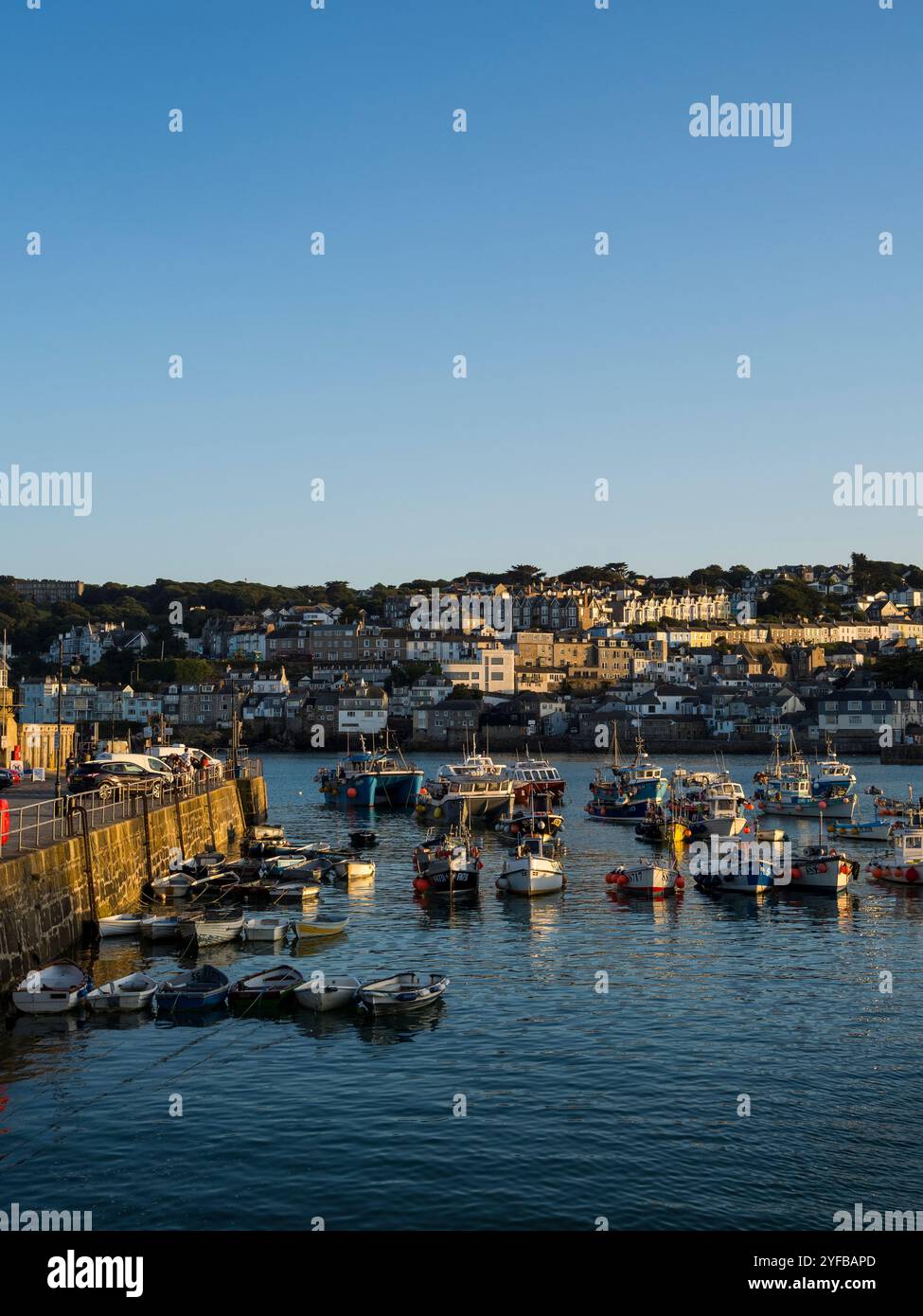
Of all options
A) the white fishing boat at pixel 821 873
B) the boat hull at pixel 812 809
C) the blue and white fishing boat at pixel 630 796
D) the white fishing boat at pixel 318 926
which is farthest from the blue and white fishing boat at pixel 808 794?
the white fishing boat at pixel 318 926

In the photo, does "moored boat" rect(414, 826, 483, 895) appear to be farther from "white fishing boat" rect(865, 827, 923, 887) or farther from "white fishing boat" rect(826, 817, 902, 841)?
"white fishing boat" rect(826, 817, 902, 841)

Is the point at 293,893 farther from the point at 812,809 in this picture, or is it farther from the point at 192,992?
the point at 812,809

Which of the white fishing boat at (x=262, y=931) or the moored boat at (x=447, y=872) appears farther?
the moored boat at (x=447, y=872)

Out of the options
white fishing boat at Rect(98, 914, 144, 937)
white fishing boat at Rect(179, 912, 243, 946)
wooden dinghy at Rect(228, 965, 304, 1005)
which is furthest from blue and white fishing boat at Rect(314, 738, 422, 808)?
wooden dinghy at Rect(228, 965, 304, 1005)

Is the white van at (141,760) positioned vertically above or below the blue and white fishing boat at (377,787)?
above

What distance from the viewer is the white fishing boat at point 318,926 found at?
40.4 meters

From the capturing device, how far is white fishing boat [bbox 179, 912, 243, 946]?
127 ft

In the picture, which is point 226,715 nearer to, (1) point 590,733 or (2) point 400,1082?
(1) point 590,733

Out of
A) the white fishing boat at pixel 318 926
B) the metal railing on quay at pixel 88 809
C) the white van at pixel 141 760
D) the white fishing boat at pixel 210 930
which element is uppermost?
the white van at pixel 141 760

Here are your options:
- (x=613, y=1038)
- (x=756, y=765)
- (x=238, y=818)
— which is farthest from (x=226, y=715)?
(x=613, y=1038)

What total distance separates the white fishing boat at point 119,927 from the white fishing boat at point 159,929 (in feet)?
0.76

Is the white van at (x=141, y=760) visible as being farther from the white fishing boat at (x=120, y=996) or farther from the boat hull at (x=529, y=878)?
the white fishing boat at (x=120, y=996)
